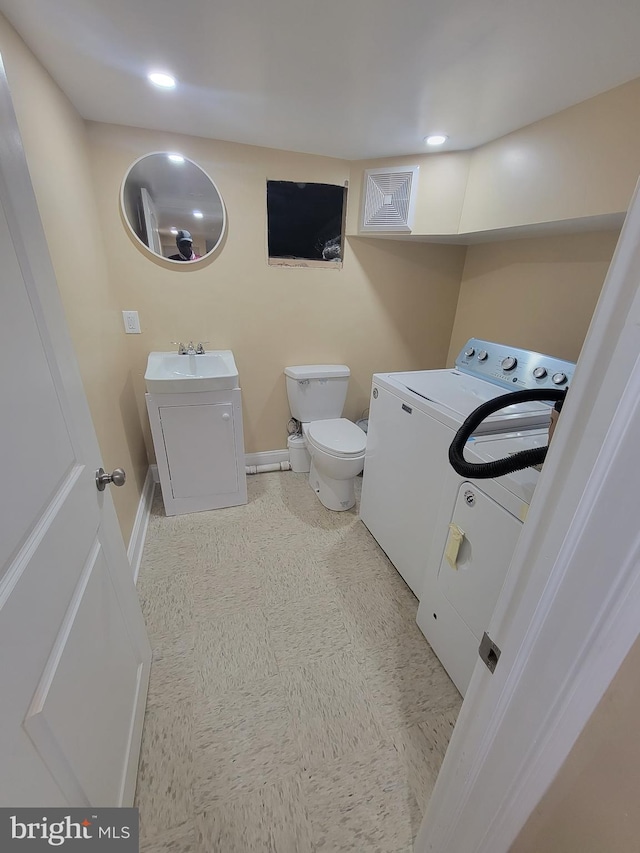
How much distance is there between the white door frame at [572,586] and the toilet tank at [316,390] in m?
1.89

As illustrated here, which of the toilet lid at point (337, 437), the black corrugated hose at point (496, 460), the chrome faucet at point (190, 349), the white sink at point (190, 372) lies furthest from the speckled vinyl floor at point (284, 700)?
the chrome faucet at point (190, 349)

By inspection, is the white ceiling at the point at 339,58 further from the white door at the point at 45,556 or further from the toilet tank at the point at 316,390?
the toilet tank at the point at 316,390

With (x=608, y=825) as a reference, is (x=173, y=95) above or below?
above

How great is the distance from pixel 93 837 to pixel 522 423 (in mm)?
1542

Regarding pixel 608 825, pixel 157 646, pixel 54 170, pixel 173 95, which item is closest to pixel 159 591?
pixel 157 646

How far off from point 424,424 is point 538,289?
3.87 ft

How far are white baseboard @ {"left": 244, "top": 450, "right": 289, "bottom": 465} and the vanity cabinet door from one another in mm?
442

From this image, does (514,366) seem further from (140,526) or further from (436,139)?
(140,526)

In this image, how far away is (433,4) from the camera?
0.89m

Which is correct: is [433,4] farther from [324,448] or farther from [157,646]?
[157,646]

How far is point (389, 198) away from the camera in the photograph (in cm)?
196

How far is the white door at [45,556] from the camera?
0.51 m

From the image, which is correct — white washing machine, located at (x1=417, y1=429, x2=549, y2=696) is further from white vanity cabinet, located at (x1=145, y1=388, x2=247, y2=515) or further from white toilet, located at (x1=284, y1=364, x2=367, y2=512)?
white vanity cabinet, located at (x1=145, y1=388, x2=247, y2=515)

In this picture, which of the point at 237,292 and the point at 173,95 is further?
the point at 237,292
